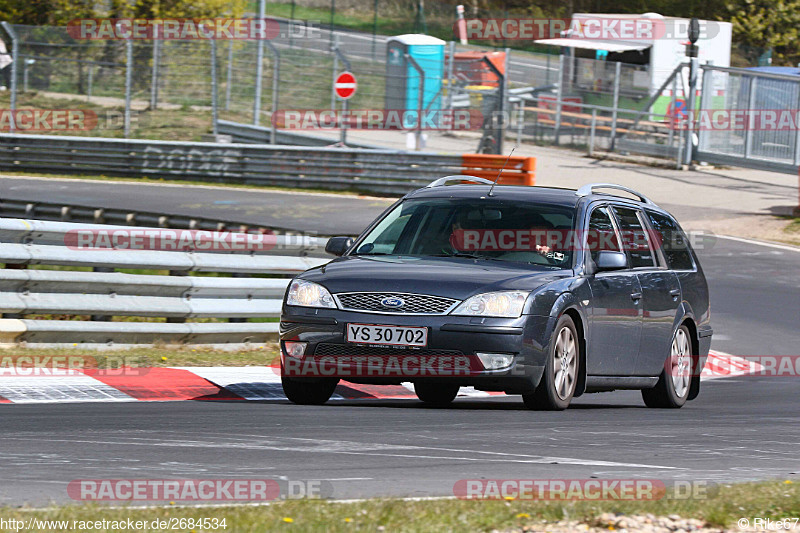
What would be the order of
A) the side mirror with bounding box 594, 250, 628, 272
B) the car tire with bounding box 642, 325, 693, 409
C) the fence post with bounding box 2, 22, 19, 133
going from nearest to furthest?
the side mirror with bounding box 594, 250, 628, 272, the car tire with bounding box 642, 325, 693, 409, the fence post with bounding box 2, 22, 19, 133

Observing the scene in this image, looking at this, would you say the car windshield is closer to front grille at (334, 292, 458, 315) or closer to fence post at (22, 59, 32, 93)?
front grille at (334, 292, 458, 315)

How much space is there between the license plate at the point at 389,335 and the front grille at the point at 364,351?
0.04 metres

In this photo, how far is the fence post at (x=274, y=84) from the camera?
30.8 m

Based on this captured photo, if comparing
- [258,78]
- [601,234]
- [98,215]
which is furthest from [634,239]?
[258,78]

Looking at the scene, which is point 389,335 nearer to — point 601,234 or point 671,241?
point 601,234

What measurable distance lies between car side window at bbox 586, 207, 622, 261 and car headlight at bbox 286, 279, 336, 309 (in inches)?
75.4

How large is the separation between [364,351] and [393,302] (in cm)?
34

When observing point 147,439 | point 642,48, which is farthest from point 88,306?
point 642,48

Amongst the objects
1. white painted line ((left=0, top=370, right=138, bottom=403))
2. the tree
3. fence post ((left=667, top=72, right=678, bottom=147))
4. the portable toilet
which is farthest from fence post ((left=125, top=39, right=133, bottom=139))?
the tree

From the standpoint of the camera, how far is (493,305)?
25.6 feet

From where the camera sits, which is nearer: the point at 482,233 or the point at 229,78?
the point at 482,233

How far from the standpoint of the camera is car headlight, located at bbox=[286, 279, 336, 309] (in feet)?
26.4

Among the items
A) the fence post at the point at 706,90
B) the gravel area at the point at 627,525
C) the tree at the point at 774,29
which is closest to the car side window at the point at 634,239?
the gravel area at the point at 627,525

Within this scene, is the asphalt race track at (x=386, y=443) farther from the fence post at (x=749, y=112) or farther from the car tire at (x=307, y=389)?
the fence post at (x=749, y=112)
